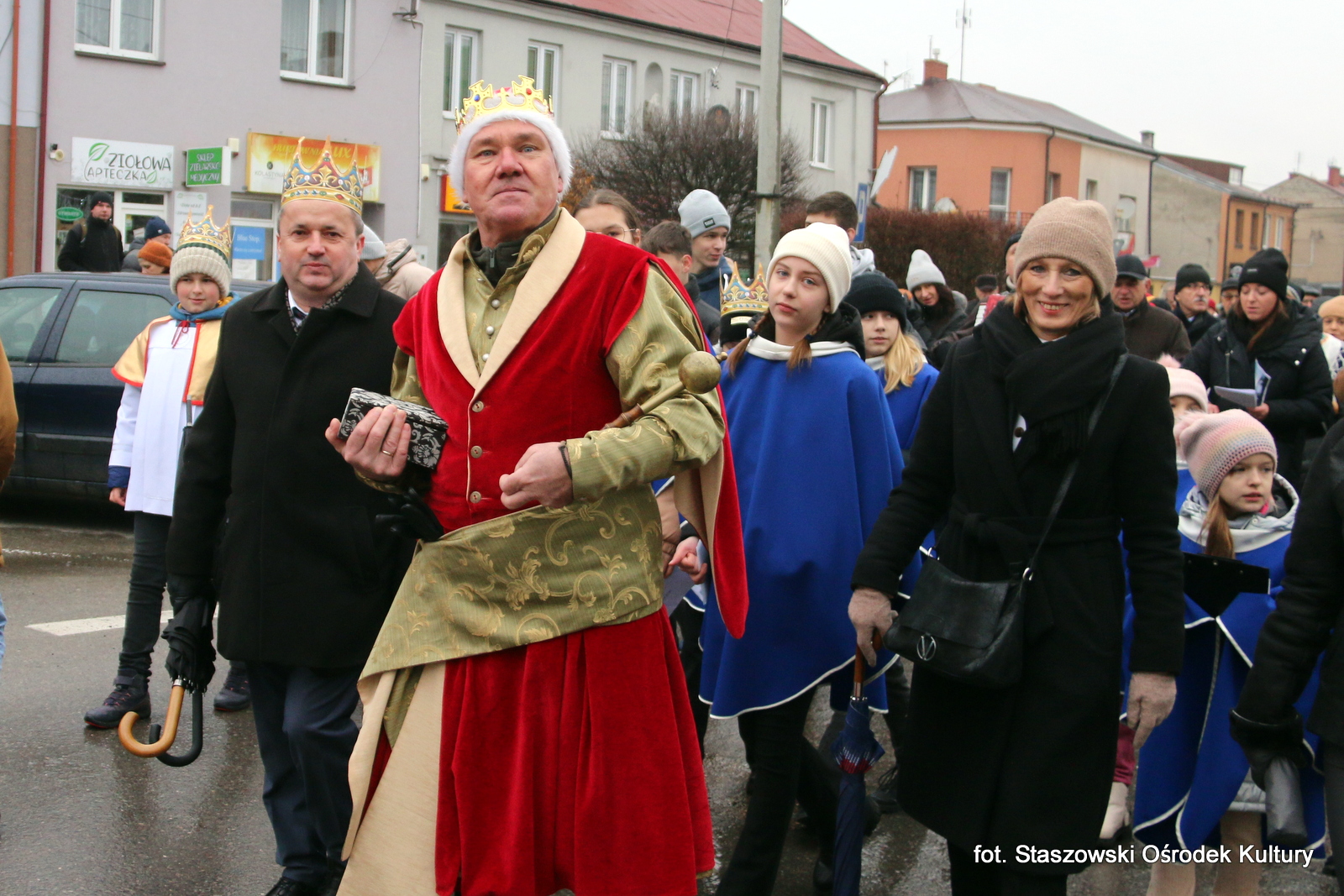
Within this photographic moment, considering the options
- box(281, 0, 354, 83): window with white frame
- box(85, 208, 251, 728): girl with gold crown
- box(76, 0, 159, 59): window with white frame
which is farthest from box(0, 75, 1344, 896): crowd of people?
box(281, 0, 354, 83): window with white frame

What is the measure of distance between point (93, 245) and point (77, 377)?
7106mm

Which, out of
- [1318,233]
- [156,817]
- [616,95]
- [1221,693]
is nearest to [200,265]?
[156,817]

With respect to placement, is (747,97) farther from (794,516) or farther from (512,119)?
(512,119)

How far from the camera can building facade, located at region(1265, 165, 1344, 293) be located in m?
86.6

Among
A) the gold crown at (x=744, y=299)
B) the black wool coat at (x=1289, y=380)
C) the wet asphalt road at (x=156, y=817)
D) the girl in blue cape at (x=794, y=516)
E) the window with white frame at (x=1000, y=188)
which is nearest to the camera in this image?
the girl in blue cape at (x=794, y=516)

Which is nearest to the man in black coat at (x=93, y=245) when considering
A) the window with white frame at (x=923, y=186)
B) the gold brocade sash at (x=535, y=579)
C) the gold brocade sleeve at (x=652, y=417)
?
the gold brocade sash at (x=535, y=579)

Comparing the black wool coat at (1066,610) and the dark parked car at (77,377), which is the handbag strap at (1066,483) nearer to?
the black wool coat at (1066,610)

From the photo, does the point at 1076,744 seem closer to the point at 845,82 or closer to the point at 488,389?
the point at 488,389

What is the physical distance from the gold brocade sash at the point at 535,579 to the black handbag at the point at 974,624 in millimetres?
660

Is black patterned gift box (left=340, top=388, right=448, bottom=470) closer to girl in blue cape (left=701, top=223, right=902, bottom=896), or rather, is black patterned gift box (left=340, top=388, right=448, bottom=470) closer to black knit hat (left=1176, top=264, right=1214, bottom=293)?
girl in blue cape (left=701, top=223, right=902, bottom=896)

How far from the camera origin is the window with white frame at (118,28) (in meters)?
20.9

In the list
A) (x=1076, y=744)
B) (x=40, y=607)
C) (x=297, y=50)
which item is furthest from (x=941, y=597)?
(x=297, y=50)

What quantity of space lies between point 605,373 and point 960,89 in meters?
53.1

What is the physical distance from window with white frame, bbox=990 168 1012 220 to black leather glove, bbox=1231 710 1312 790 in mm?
48050
